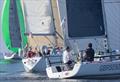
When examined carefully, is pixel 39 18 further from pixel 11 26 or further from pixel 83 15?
pixel 11 26

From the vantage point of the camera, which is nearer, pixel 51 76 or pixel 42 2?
pixel 51 76

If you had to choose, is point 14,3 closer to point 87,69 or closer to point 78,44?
point 78,44

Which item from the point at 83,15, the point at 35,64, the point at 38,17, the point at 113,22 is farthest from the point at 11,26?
the point at 83,15

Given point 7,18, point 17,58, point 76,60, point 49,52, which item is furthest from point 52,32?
point 17,58

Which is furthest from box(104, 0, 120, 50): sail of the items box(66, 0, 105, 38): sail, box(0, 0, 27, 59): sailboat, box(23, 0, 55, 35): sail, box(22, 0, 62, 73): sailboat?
box(0, 0, 27, 59): sailboat

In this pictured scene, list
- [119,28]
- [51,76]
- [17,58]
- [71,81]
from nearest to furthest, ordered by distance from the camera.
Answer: [71,81], [51,76], [119,28], [17,58]

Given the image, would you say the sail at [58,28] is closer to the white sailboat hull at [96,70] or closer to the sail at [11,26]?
the white sailboat hull at [96,70]

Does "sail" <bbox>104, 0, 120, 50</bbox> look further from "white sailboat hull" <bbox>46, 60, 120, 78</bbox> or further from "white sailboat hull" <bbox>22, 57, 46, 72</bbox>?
"white sailboat hull" <bbox>22, 57, 46, 72</bbox>

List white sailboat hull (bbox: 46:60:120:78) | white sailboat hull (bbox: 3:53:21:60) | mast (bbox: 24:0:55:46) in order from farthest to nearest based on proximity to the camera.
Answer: white sailboat hull (bbox: 3:53:21:60) < mast (bbox: 24:0:55:46) < white sailboat hull (bbox: 46:60:120:78)
